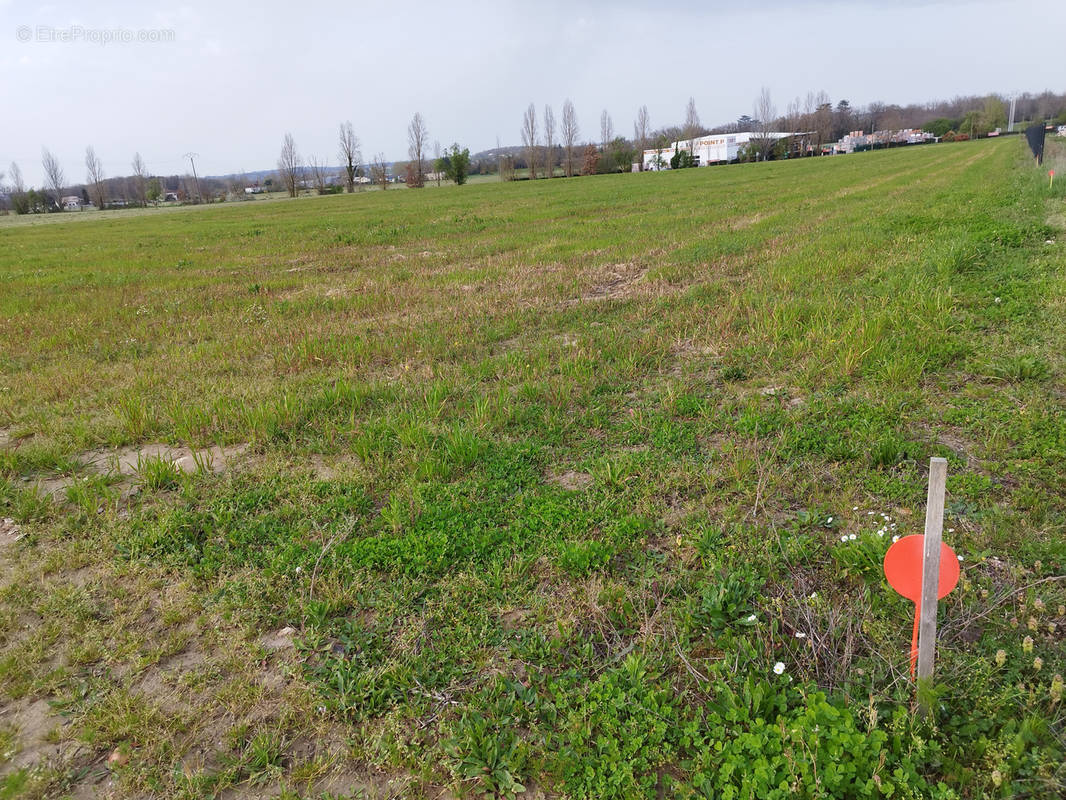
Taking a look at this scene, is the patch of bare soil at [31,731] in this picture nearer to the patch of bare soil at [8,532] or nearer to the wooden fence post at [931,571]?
the patch of bare soil at [8,532]

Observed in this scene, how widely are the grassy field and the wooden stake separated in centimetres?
24

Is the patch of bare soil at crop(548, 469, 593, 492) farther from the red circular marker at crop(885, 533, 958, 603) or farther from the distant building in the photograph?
the distant building

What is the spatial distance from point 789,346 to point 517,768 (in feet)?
17.0

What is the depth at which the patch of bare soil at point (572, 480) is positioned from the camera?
4105mm

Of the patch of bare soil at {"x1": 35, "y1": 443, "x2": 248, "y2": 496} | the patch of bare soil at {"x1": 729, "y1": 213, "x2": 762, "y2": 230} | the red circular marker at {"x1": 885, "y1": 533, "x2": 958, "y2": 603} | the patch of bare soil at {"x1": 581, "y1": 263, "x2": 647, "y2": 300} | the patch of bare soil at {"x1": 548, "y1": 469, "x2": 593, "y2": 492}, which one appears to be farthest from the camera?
the patch of bare soil at {"x1": 729, "y1": 213, "x2": 762, "y2": 230}

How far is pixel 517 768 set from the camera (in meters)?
2.28

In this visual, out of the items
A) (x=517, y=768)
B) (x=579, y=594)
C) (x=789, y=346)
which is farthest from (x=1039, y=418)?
→ (x=517, y=768)

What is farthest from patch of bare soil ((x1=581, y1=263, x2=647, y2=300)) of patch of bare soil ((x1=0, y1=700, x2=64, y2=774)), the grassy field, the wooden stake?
patch of bare soil ((x1=0, y1=700, x2=64, y2=774))

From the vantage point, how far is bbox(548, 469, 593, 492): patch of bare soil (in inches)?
162

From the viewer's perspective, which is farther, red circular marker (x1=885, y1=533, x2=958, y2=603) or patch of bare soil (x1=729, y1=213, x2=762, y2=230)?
patch of bare soil (x1=729, y1=213, x2=762, y2=230)

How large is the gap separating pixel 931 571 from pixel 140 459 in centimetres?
496

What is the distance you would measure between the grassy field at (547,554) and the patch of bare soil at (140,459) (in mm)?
38

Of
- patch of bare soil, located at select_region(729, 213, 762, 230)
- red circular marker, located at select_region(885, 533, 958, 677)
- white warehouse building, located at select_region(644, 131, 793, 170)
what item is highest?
white warehouse building, located at select_region(644, 131, 793, 170)

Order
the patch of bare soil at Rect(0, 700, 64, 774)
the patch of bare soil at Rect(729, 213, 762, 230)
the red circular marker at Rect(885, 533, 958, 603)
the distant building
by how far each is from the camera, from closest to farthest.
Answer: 1. the red circular marker at Rect(885, 533, 958, 603)
2. the patch of bare soil at Rect(0, 700, 64, 774)
3. the patch of bare soil at Rect(729, 213, 762, 230)
4. the distant building
